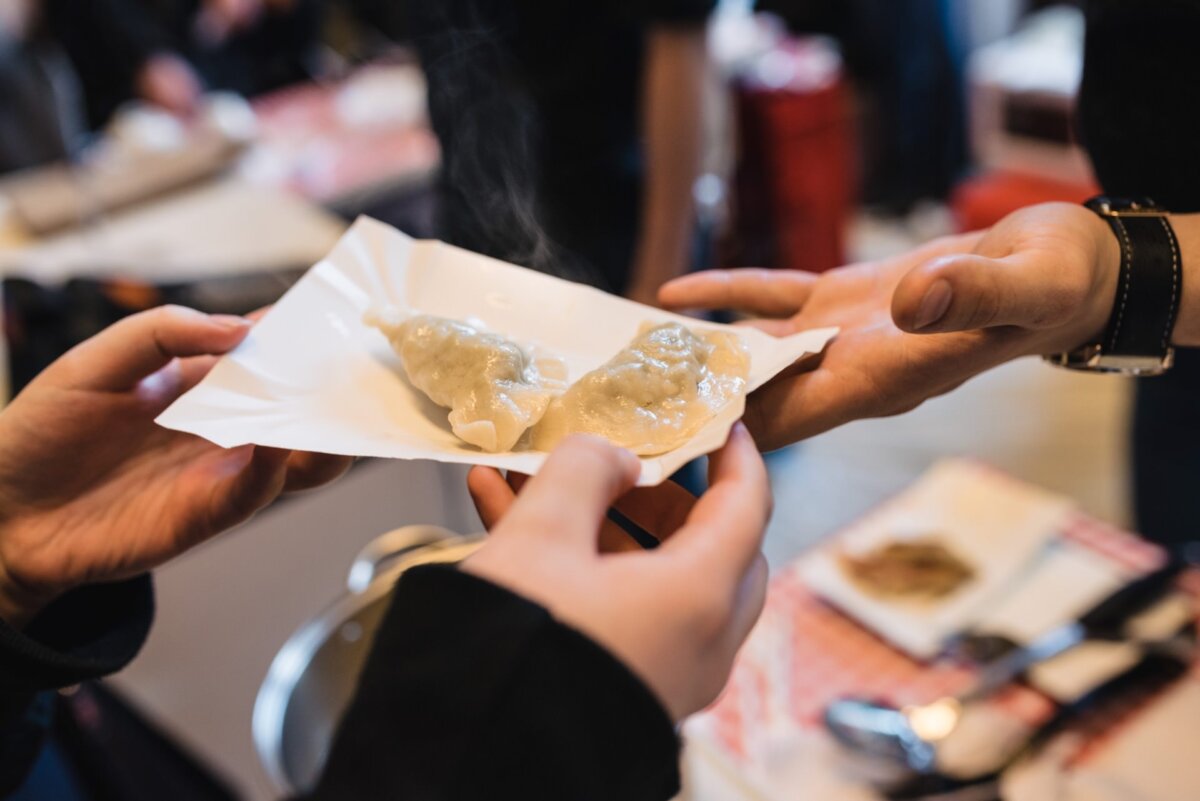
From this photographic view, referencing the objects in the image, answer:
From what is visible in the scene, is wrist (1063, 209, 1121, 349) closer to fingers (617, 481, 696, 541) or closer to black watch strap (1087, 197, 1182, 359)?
black watch strap (1087, 197, 1182, 359)

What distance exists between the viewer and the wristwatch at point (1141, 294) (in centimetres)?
113

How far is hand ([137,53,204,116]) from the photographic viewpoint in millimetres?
4375

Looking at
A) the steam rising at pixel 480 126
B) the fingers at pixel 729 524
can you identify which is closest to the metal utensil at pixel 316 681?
the fingers at pixel 729 524

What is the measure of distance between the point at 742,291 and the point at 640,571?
2.36 feet

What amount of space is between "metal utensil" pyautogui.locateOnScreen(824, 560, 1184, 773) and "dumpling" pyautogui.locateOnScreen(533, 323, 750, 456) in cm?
54

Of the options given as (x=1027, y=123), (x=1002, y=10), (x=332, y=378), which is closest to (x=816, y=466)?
(x=1027, y=123)

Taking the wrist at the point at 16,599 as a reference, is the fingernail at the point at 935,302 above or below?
above

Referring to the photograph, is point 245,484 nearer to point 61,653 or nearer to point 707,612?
point 61,653

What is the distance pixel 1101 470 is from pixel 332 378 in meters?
3.18

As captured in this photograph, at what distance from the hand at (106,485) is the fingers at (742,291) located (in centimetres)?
54

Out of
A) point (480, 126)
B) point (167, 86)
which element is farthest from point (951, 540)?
point (167, 86)

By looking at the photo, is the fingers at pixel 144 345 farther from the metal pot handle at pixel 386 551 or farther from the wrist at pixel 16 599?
the metal pot handle at pixel 386 551

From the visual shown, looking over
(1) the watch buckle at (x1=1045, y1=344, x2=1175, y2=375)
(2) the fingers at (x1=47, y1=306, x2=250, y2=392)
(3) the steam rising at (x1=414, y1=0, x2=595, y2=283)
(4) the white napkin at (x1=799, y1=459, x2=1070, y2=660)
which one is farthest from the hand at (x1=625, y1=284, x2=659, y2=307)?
(2) the fingers at (x1=47, y1=306, x2=250, y2=392)

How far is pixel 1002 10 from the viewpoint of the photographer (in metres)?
5.48
